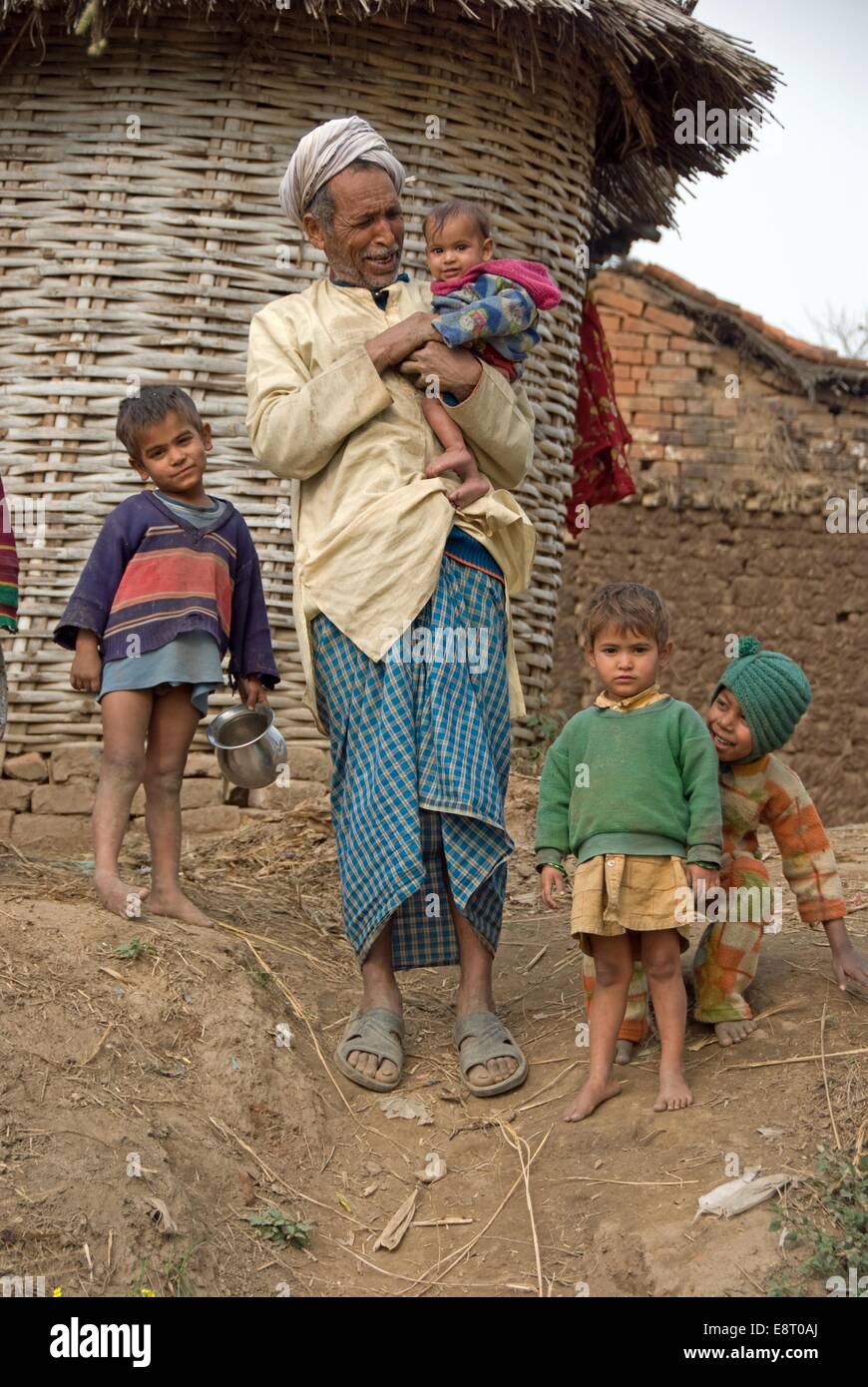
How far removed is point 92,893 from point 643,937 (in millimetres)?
1483

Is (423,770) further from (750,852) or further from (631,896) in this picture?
(750,852)

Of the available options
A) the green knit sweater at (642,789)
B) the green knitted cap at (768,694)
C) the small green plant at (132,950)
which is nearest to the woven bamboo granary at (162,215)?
the small green plant at (132,950)

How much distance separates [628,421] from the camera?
33.3 ft

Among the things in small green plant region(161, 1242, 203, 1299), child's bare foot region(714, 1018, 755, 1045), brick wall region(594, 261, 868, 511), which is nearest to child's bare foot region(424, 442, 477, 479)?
child's bare foot region(714, 1018, 755, 1045)

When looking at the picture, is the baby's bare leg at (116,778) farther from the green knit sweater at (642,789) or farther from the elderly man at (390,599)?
the green knit sweater at (642,789)

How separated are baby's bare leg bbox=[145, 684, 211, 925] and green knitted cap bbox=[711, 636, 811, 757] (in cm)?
139

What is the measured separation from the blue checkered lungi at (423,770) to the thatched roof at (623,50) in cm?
278

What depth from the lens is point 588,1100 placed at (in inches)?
129

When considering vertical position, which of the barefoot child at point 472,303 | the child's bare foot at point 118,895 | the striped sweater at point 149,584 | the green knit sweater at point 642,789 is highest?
the barefoot child at point 472,303

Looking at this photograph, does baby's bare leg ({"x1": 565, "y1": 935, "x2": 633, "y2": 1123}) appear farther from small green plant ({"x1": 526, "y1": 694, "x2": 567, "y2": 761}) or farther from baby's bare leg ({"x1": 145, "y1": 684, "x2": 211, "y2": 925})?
small green plant ({"x1": 526, "y1": 694, "x2": 567, "y2": 761})

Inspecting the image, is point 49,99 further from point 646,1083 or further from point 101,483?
point 646,1083

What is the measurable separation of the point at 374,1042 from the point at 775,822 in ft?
3.51

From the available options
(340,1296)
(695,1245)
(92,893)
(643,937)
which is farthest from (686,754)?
(92,893)

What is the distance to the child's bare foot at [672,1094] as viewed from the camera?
3213mm
